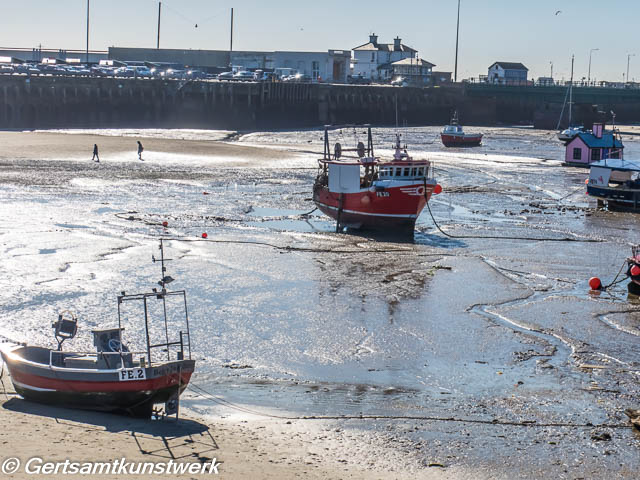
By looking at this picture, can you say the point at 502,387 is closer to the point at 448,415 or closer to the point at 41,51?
the point at 448,415

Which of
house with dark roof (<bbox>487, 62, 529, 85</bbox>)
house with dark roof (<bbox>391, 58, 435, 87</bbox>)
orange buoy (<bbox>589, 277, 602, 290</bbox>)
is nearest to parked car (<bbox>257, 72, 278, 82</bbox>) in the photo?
house with dark roof (<bbox>391, 58, 435, 87</bbox>)

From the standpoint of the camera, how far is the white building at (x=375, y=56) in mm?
128125

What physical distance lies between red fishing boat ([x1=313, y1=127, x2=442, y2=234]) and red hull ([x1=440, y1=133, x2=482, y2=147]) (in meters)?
39.2

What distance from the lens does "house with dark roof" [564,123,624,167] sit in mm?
56328

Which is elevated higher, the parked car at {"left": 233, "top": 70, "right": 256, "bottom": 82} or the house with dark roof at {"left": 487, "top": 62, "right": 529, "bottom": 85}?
the house with dark roof at {"left": 487, "top": 62, "right": 529, "bottom": 85}

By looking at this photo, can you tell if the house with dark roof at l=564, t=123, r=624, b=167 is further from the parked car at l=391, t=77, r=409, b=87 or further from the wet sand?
the parked car at l=391, t=77, r=409, b=87

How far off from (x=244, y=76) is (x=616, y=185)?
56611 millimetres

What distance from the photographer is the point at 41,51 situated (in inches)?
4948

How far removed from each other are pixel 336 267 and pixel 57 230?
10.2m

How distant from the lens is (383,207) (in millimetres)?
32625

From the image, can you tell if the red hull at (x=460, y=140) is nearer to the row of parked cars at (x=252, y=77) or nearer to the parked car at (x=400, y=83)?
the row of parked cars at (x=252, y=77)

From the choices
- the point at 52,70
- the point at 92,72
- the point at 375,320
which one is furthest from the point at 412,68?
the point at 375,320

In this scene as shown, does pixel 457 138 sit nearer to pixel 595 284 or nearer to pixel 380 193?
pixel 380 193

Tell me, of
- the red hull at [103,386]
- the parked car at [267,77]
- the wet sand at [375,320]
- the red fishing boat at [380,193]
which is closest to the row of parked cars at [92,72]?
the parked car at [267,77]
